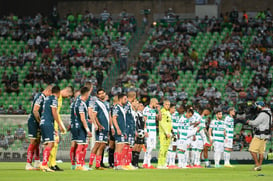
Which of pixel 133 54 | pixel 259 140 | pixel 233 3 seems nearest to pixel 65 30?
pixel 133 54

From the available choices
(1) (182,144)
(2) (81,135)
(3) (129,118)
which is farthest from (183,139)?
(2) (81,135)

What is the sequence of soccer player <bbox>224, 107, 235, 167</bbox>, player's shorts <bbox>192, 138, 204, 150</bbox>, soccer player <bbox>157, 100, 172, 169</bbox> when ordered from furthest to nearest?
soccer player <bbox>224, 107, 235, 167</bbox>
player's shorts <bbox>192, 138, 204, 150</bbox>
soccer player <bbox>157, 100, 172, 169</bbox>

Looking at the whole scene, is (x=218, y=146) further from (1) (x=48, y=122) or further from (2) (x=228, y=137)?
(1) (x=48, y=122)

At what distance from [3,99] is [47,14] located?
34.5 feet

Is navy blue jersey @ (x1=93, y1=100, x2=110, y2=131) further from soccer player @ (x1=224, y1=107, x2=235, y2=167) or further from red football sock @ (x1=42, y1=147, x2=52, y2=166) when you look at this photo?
soccer player @ (x1=224, y1=107, x2=235, y2=167)

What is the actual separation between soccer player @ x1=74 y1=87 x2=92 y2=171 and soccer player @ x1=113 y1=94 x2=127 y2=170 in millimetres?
1185

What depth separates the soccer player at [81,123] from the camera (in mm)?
18719

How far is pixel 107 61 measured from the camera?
4188 centimetres

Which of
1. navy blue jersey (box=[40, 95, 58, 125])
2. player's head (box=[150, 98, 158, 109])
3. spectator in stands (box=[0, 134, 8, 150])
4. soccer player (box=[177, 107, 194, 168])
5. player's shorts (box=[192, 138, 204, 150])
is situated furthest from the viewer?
spectator in stands (box=[0, 134, 8, 150])

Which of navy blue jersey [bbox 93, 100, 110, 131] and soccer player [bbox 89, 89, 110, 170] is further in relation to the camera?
navy blue jersey [bbox 93, 100, 110, 131]

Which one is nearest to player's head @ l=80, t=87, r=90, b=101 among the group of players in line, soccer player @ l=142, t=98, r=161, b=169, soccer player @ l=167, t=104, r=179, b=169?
the group of players in line

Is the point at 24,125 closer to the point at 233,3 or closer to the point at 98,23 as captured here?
the point at 98,23

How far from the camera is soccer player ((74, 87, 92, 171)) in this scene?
61.4ft

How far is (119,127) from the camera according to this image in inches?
781
